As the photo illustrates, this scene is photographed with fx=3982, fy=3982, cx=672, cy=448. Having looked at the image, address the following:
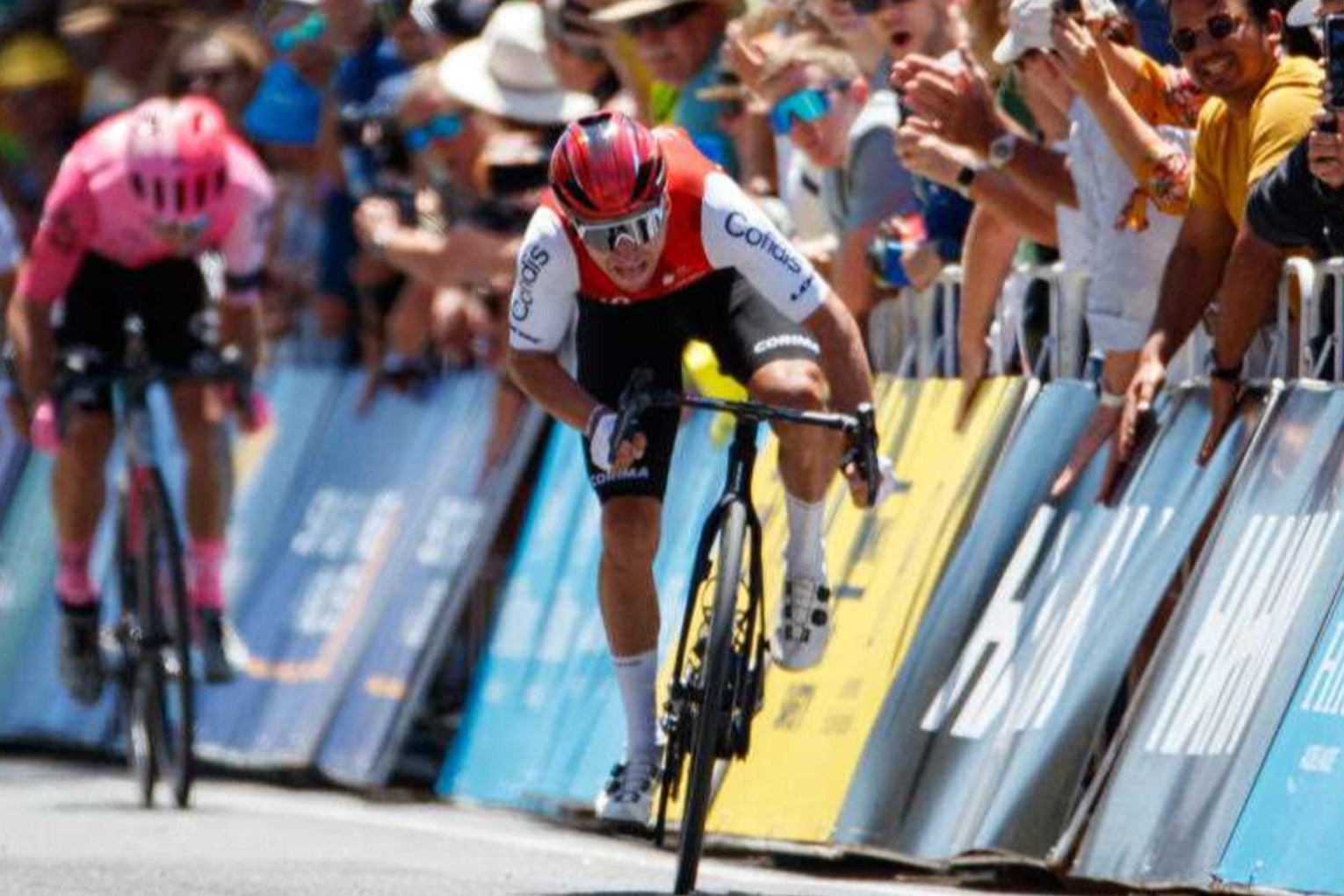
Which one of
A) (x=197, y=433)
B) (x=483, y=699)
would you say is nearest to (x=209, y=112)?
(x=197, y=433)

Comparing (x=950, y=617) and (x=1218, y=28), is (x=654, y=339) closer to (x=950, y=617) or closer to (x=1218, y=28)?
(x=950, y=617)

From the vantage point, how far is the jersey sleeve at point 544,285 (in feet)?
35.6

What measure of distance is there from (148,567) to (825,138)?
122 inches

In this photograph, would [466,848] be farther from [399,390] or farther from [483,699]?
[399,390]

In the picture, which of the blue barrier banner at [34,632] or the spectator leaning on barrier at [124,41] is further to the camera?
the spectator leaning on barrier at [124,41]

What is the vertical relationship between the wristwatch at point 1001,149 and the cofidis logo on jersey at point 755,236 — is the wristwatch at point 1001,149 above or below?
above

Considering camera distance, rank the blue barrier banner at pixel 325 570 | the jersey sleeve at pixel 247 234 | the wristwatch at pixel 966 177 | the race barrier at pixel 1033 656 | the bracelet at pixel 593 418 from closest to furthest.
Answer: the bracelet at pixel 593 418, the race barrier at pixel 1033 656, the wristwatch at pixel 966 177, the jersey sleeve at pixel 247 234, the blue barrier banner at pixel 325 570

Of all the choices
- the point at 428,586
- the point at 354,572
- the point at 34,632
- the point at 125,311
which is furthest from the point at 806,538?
the point at 34,632

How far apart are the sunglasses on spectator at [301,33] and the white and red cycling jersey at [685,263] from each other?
6.96m

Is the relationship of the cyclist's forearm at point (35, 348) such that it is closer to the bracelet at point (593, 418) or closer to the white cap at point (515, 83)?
the white cap at point (515, 83)

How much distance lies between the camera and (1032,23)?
37.3 feet

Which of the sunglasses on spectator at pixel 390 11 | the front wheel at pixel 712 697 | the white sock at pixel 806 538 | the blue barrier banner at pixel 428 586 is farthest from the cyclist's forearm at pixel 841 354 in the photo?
the sunglasses on spectator at pixel 390 11

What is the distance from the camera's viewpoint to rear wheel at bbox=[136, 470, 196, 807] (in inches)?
558

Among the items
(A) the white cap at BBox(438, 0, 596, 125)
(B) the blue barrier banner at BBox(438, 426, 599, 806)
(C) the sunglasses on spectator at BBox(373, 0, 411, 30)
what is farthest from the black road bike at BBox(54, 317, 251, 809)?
(C) the sunglasses on spectator at BBox(373, 0, 411, 30)
